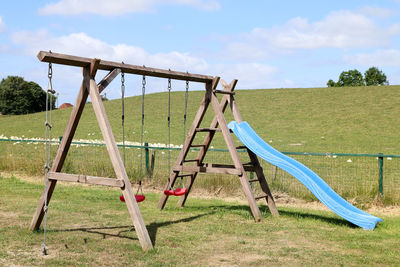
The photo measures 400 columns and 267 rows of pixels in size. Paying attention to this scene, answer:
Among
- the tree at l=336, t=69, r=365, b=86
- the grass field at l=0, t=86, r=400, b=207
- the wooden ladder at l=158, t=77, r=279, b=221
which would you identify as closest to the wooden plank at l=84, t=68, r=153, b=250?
the wooden ladder at l=158, t=77, r=279, b=221

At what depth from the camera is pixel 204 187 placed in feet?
39.5

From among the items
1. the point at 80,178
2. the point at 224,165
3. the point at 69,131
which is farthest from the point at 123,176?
the point at 224,165

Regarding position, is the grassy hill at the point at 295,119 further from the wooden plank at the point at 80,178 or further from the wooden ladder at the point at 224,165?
the wooden plank at the point at 80,178

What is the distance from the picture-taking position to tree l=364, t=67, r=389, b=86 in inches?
3701

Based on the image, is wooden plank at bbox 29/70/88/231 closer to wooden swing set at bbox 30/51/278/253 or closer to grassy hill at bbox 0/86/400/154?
wooden swing set at bbox 30/51/278/253

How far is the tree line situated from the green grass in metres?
86.8

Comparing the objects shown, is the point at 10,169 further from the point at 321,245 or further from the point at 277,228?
the point at 321,245

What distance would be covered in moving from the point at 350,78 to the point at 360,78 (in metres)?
2.36

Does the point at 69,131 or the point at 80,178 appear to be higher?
the point at 69,131

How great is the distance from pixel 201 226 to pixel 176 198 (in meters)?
3.25

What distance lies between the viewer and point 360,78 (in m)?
92.9

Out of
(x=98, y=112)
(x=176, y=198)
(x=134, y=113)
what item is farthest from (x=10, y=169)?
(x=134, y=113)

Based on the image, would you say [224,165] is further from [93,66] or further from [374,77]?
[374,77]

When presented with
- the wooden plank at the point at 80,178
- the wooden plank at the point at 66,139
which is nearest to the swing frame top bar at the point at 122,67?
the wooden plank at the point at 66,139
